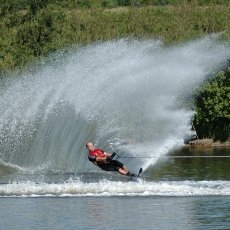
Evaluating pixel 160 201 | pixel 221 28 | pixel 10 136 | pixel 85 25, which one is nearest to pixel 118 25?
pixel 85 25

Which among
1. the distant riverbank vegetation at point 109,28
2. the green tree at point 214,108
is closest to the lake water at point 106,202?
the green tree at point 214,108

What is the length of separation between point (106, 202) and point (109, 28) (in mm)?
47284

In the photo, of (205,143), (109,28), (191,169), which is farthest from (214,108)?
(191,169)

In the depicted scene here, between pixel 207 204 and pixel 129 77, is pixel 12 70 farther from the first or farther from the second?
pixel 207 204

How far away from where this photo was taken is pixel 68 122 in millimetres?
37719

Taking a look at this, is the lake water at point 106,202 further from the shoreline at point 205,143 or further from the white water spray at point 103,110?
the shoreline at point 205,143

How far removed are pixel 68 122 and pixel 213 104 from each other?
32412 millimetres

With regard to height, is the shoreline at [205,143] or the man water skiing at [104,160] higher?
the shoreline at [205,143]

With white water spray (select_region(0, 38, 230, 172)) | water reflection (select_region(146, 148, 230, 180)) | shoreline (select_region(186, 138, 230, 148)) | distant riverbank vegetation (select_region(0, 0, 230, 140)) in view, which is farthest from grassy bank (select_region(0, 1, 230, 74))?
white water spray (select_region(0, 38, 230, 172))

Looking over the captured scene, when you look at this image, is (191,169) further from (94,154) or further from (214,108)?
(214,108)

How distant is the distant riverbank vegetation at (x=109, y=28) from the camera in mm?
68625

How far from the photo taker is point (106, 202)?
96.2 feet

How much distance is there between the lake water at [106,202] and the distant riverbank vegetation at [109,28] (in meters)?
31.6

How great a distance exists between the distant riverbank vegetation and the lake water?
31.6 m
